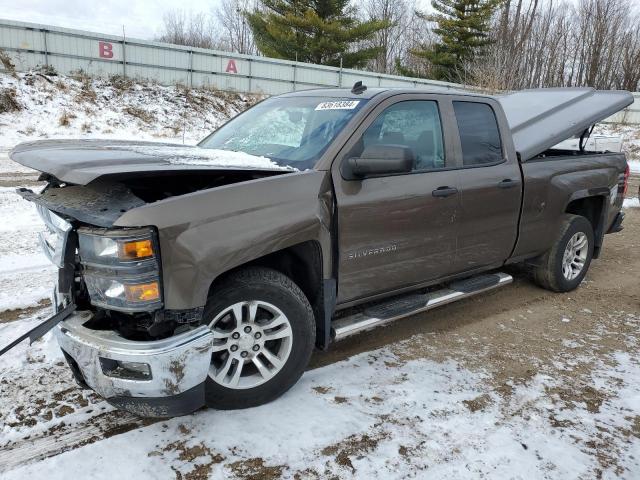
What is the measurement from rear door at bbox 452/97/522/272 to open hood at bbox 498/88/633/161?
1.07ft

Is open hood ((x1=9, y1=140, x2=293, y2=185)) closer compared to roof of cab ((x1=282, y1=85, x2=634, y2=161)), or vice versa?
open hood ((x1=9, y1=140, x2=293, y2=185))

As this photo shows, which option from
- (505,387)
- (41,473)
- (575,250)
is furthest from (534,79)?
(41,473)

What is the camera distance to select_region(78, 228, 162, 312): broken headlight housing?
2.41m

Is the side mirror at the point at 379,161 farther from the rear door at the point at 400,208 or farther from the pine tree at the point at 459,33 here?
the pine tree at the point at 459,33

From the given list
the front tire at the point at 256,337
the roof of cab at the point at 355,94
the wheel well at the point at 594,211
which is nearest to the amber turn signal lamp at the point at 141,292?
the front tire at the point at 256,337

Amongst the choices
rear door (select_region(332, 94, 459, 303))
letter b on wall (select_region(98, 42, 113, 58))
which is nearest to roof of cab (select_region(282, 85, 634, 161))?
rear door (select_region(332, 94, 459, 303))

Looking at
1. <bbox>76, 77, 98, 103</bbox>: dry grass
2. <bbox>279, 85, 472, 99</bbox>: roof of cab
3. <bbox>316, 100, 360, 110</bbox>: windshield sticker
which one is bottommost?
<bbox>316, 100, 360, 110</bbox>: windshield sticker

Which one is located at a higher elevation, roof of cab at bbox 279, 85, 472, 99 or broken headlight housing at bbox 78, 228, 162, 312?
roof of cab at bbox 279, 85, 472, 99

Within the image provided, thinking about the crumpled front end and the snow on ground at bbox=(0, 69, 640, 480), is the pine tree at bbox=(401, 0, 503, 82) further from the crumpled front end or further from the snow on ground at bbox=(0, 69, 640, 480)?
the crumpled front end

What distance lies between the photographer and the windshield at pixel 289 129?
11.1ft

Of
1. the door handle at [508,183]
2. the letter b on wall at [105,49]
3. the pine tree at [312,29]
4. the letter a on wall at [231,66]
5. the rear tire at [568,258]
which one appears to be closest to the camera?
the door handle at [508,183]

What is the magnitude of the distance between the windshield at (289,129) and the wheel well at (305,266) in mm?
516

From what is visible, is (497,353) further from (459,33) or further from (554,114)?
(459,33)

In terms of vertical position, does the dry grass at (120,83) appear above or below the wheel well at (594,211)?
above
